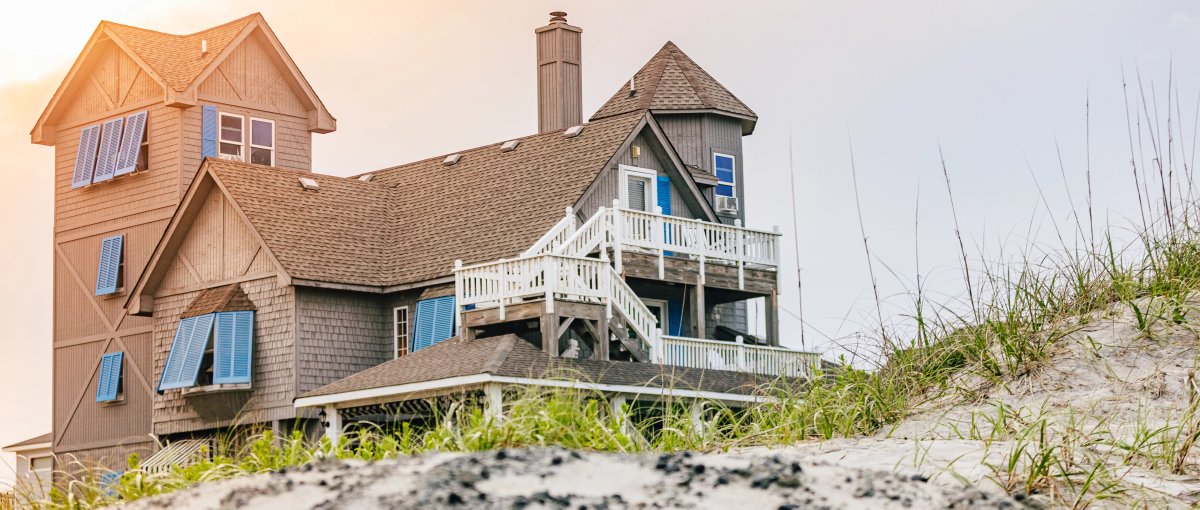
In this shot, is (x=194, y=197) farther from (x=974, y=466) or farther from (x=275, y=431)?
(x=974, y=466)

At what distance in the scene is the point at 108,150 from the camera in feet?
109

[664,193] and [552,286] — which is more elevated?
[664,193]

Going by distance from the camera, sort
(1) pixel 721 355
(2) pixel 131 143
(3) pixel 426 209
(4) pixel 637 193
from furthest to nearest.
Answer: (2) pixel 131 143
(3) pixel 426 209
(4) pixel 637 193
(1) pixel 721 355

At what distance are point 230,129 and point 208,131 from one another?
0.74m

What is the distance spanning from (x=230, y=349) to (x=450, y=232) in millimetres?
4796

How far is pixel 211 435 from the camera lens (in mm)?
28484

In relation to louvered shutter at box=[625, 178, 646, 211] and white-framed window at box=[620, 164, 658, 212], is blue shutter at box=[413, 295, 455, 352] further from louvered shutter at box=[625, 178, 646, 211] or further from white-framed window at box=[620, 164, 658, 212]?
louvered shutter at box=[625, 178, 646, 211]

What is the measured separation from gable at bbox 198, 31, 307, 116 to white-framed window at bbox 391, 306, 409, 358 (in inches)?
319

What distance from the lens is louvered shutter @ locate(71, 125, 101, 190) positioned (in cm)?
3359

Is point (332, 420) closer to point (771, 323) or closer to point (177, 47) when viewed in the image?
point (771, 323)

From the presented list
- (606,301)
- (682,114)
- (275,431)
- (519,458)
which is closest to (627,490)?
(519,458)

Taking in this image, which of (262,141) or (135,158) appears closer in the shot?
(135,158)

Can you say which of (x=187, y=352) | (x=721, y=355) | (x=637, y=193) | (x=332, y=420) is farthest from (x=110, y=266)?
(x=721, y=355)

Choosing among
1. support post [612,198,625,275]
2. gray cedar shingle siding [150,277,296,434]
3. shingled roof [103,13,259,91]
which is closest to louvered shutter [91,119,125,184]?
shingled roof [103,13,259,91]
